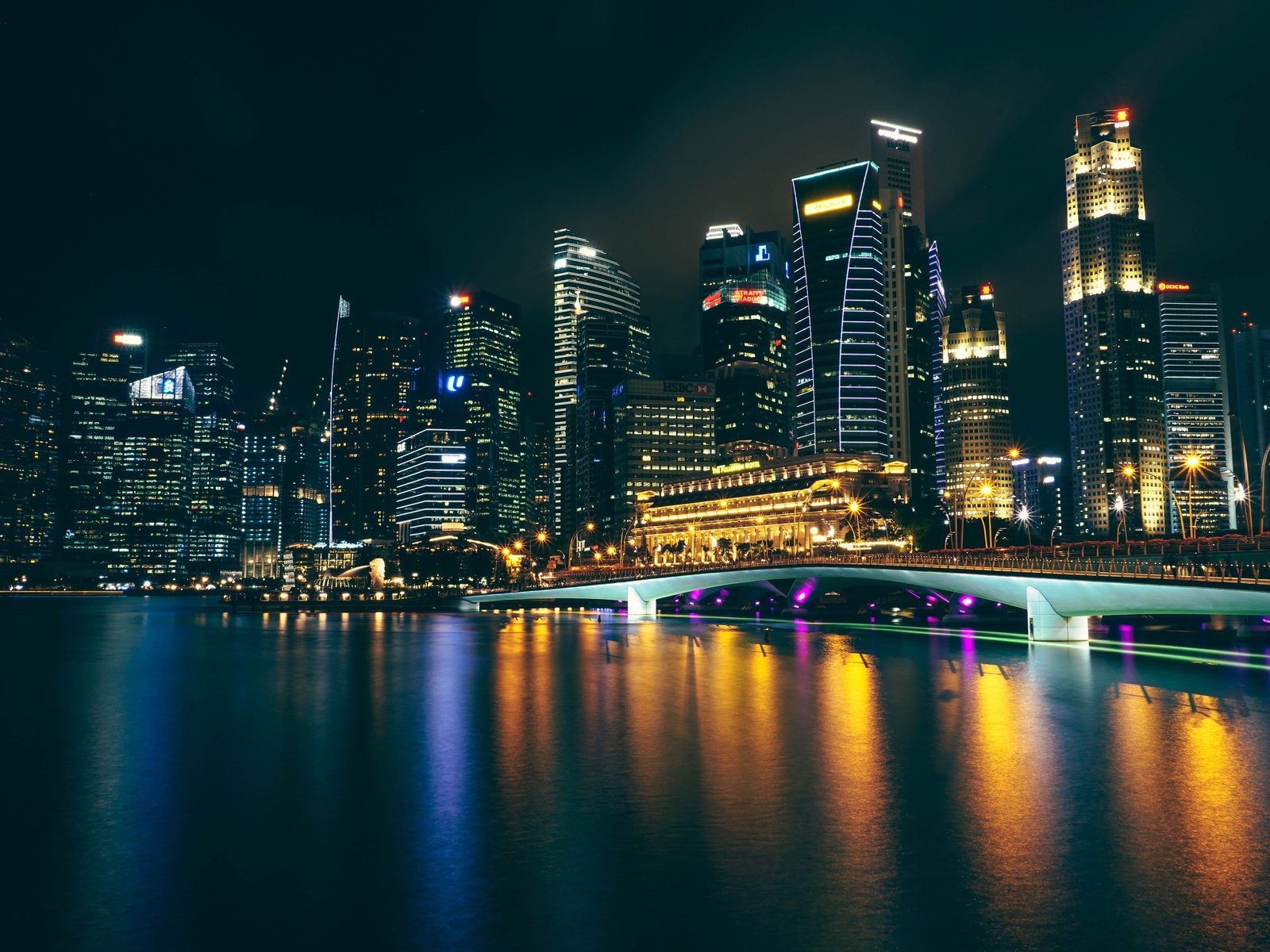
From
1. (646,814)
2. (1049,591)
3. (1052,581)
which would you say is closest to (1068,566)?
(1052,581)

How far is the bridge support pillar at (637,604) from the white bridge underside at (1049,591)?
8.45ft

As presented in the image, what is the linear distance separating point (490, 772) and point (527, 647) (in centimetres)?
5901

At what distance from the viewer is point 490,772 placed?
30.5 metres

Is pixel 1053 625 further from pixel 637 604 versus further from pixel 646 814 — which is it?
pixel 637 604

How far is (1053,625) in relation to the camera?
266 ft

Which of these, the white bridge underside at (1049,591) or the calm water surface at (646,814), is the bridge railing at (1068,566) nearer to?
the white bridge underside at (1049,591)

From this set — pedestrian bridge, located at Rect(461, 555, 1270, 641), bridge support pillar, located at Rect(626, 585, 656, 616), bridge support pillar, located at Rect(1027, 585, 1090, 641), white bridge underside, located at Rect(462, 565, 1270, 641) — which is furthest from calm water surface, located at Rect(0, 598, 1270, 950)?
bridge support pillar, located at Rect(626, 585, 656, 616)

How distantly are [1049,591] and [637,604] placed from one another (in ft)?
264

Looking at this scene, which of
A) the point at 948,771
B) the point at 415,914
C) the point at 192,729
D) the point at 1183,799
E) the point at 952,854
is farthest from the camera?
the point at 192,729

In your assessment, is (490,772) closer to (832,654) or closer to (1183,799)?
(1183,799)

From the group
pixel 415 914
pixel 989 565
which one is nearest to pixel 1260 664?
pixel 989 565

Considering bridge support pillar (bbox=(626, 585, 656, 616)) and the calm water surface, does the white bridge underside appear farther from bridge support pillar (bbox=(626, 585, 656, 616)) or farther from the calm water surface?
the calm water surface

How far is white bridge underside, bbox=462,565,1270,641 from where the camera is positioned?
55375mm

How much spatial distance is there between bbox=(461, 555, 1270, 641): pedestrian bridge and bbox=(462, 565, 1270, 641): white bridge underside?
0.07 meters
